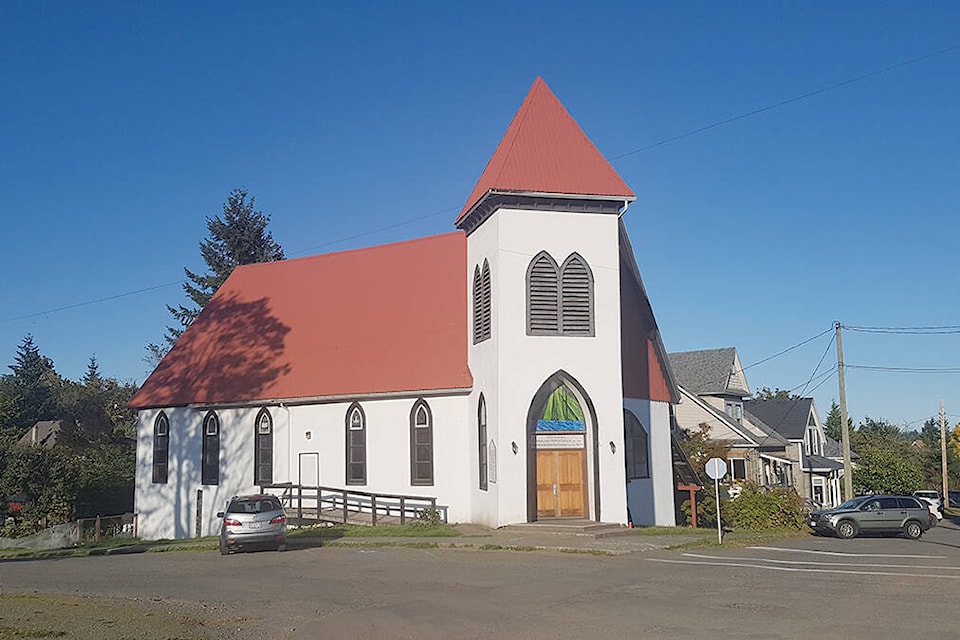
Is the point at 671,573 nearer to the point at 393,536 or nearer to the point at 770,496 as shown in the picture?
the point at 393,536

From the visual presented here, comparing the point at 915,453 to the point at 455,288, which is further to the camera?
the point at 915,453

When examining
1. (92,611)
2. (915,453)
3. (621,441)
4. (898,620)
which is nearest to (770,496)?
(621,441)

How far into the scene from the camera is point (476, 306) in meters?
29.7

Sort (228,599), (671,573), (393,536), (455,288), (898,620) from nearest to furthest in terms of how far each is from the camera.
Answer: (898,620) → (228,599) → (671,573) → (393,536) → (455,288)

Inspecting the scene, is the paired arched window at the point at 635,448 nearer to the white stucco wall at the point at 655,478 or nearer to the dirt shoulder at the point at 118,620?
the white stucco wall at the point at 655,478

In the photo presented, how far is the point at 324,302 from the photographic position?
1443 inches

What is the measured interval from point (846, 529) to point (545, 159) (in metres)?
16.1

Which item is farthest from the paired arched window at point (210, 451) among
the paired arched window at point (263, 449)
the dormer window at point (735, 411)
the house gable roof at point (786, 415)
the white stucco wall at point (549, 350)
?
the house gable roof at point (786, 415)

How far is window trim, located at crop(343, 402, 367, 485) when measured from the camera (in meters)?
31.5

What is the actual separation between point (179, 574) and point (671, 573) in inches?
405

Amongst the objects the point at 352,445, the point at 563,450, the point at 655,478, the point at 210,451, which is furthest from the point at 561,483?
the point at 210,451

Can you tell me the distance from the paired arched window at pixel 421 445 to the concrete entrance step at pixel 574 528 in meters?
5.15

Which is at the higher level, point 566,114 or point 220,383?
point 566,114

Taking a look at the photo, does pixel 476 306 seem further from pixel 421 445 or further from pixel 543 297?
pixel 421 445
